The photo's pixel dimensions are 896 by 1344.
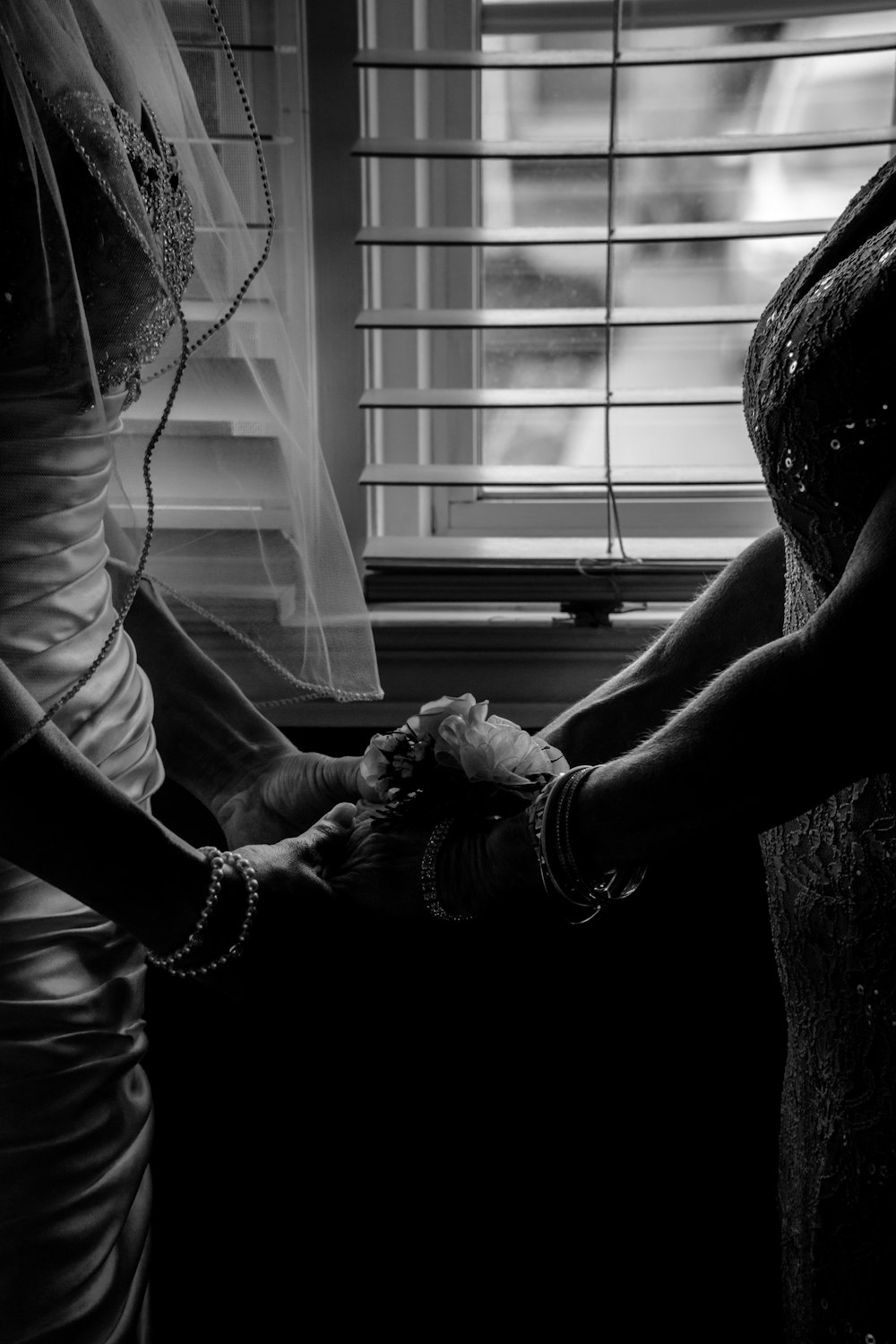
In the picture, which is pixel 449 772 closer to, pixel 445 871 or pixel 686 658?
pixel 445 871

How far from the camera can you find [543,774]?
1086mm

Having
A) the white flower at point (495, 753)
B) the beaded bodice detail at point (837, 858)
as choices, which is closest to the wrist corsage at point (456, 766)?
the white flower at point (495, 753)

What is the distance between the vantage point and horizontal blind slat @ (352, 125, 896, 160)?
140 cm

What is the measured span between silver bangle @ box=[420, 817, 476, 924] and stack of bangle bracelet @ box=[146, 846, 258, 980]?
0.55 ft

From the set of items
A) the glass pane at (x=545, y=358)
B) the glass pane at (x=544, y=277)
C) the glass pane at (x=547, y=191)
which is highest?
the glass pane at (x=547, y=191)

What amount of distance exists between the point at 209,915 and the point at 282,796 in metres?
0.33

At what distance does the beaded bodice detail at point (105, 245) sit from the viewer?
0.85 meters

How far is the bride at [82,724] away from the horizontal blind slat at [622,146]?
0.46 metres

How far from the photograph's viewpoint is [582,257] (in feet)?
5.35

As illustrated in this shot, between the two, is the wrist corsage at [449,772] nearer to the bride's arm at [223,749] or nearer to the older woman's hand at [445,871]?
the older woman's hand at [445,871]

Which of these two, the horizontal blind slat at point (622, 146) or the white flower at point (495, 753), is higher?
the horizontal blind slat at point (622, 146)

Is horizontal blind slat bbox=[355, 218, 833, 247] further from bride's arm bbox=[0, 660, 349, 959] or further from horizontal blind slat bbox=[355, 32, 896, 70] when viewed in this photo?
bride's arm bbox=[0, 660, 349, 959]

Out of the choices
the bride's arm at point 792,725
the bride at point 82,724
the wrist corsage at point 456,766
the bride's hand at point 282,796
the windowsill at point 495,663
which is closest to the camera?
the bride's arm at point 792,725

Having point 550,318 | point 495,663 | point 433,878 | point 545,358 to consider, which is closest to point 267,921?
point 433,878
